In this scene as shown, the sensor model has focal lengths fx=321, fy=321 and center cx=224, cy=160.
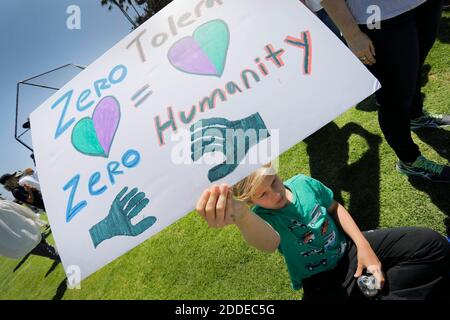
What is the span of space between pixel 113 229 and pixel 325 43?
2.73 feet

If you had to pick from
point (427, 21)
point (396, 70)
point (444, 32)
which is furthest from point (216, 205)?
point (444, 32)

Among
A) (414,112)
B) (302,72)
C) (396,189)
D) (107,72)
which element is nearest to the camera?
(302,72)

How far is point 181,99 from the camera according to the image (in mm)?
971

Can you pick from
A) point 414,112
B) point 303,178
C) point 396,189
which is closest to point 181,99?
point 303,178

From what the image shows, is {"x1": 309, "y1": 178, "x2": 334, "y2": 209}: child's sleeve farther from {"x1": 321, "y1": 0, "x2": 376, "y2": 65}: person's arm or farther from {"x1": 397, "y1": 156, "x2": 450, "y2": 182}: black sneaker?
{"x1": 397, "y1": 156, "x2": 450, "y2": 182}: black sneaker

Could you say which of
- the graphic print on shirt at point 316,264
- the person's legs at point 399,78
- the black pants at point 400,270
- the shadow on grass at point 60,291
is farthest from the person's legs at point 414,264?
the shadow on grass at point 60,291

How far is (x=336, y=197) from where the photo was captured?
2287 millimetres

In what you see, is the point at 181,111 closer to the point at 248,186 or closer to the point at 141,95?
the point at 141,95

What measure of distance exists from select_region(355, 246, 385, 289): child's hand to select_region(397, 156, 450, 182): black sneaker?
0.79 meters

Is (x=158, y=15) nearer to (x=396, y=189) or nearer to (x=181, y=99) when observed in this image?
(x=181, y=99)

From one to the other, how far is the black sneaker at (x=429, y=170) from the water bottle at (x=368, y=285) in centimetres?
88

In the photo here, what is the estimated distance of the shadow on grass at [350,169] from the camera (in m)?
2.11

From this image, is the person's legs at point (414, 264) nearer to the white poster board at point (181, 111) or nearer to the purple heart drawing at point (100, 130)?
the white poster board at point (181, 111)

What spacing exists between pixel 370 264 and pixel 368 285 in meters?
0.09
